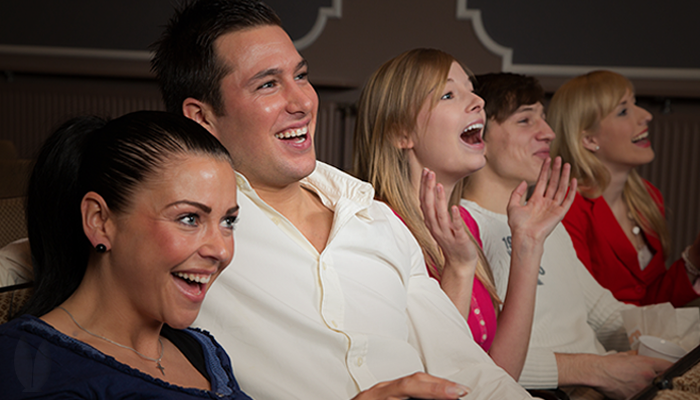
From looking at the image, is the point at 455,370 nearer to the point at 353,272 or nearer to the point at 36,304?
the point at 353,272

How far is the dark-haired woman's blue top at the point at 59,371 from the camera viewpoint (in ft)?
2.28

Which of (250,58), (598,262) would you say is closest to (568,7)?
(598,262)

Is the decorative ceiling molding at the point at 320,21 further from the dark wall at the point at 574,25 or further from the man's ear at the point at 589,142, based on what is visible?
the man's ear at the point at 589,142

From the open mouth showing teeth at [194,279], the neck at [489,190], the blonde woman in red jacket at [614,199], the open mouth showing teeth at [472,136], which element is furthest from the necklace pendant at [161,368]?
the blonde woman in red jacket at [614,199]

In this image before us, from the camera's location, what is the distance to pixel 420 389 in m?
0.78

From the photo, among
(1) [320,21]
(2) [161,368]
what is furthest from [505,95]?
(1) [320,21]

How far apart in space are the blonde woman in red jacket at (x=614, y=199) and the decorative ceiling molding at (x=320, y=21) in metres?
1.77

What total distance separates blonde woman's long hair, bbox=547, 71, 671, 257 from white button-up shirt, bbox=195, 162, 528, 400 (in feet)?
4.20

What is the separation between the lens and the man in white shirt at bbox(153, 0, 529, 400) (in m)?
1.05

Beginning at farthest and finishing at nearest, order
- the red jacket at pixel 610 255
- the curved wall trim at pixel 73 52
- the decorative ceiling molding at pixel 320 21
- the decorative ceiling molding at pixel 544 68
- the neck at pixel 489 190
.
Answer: the curved wall trim at pixel 73 52 → the decorative ceiling molding at pixel 320 21 → the decorative ceiling molding at pixel 544 68 → the red jacket at pixel 610 255 → the neck at pixel 489 190

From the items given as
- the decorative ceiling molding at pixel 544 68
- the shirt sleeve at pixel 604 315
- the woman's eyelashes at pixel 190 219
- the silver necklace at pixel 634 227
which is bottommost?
the shirt sleeve at pixel 604 315

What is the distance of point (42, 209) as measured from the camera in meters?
0.86

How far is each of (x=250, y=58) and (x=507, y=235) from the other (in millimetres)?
997

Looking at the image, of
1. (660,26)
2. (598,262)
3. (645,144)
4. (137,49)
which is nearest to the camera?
(598,262)
